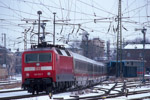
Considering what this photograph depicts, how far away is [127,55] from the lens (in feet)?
377

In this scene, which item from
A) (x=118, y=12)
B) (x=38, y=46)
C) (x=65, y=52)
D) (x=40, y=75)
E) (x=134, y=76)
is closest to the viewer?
(x=40, y=75)

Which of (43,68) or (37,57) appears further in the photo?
(37,57)

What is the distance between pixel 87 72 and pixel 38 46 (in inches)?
493

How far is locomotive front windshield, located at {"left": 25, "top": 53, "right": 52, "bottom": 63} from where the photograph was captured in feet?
74.4

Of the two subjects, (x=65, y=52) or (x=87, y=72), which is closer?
(x=65, y=52)

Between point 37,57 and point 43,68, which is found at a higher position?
point 37,57

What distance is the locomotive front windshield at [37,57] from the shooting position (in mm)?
22688

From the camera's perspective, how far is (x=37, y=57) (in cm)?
2289

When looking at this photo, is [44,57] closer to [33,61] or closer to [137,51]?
[33,61]

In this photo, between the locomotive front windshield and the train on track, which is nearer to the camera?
the train on track

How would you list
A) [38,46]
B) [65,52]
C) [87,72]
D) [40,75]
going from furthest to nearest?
[87,72] < [65,52] < [38,46] < [40,75]

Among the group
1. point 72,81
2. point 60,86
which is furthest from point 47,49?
point 72,81

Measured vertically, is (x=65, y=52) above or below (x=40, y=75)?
above

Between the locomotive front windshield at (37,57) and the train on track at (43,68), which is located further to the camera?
the locomotive front windshield at (37,57)
